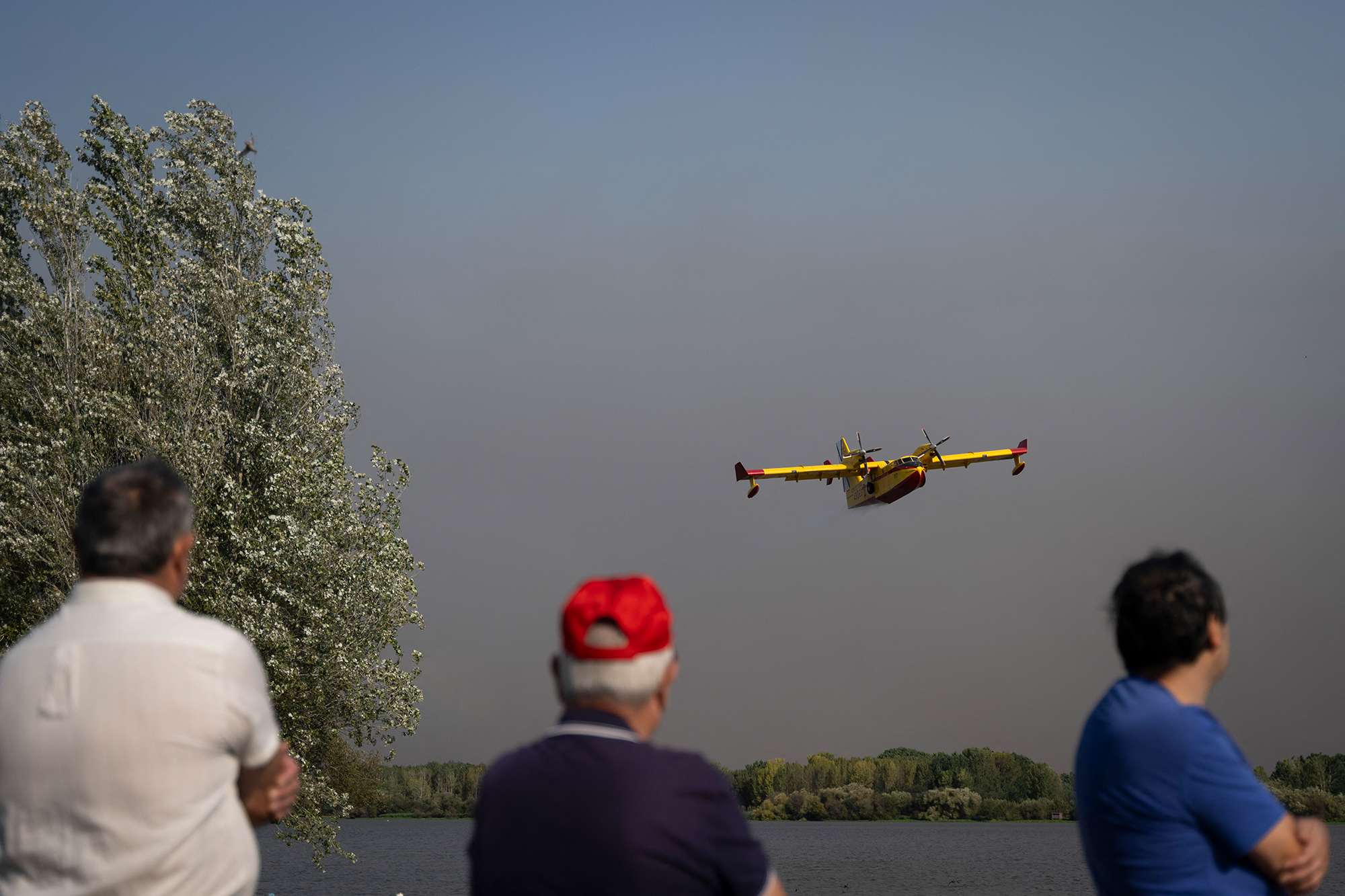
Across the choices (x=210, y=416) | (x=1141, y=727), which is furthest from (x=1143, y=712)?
(x=210, y=416)

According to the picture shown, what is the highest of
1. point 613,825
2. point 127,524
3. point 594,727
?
point 127,524

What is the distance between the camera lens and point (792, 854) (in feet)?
420

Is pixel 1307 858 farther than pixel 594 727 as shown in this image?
Yes

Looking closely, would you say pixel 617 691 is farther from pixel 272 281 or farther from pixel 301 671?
pixel 272 281

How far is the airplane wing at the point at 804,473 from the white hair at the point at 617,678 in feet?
159

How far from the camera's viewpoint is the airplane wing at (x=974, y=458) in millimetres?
53062

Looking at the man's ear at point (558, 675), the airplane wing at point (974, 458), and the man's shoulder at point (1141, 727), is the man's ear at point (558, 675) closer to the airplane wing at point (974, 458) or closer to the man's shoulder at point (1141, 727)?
the man's shoulder at point (1141, 727)

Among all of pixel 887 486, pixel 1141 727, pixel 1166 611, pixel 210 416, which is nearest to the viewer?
pixel 1141 727

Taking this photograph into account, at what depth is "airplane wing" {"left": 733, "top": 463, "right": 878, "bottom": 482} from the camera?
5153cm

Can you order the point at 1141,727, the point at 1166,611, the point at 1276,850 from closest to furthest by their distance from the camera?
the point at 1276,850 → the point at 1141,727 → the point at 1166,611

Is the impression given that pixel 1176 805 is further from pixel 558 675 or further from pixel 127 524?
pixel 127 524

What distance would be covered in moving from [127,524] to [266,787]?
866 mm

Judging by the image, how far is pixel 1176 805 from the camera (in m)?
3.29

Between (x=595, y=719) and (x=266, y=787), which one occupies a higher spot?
(x=595, y=719)
